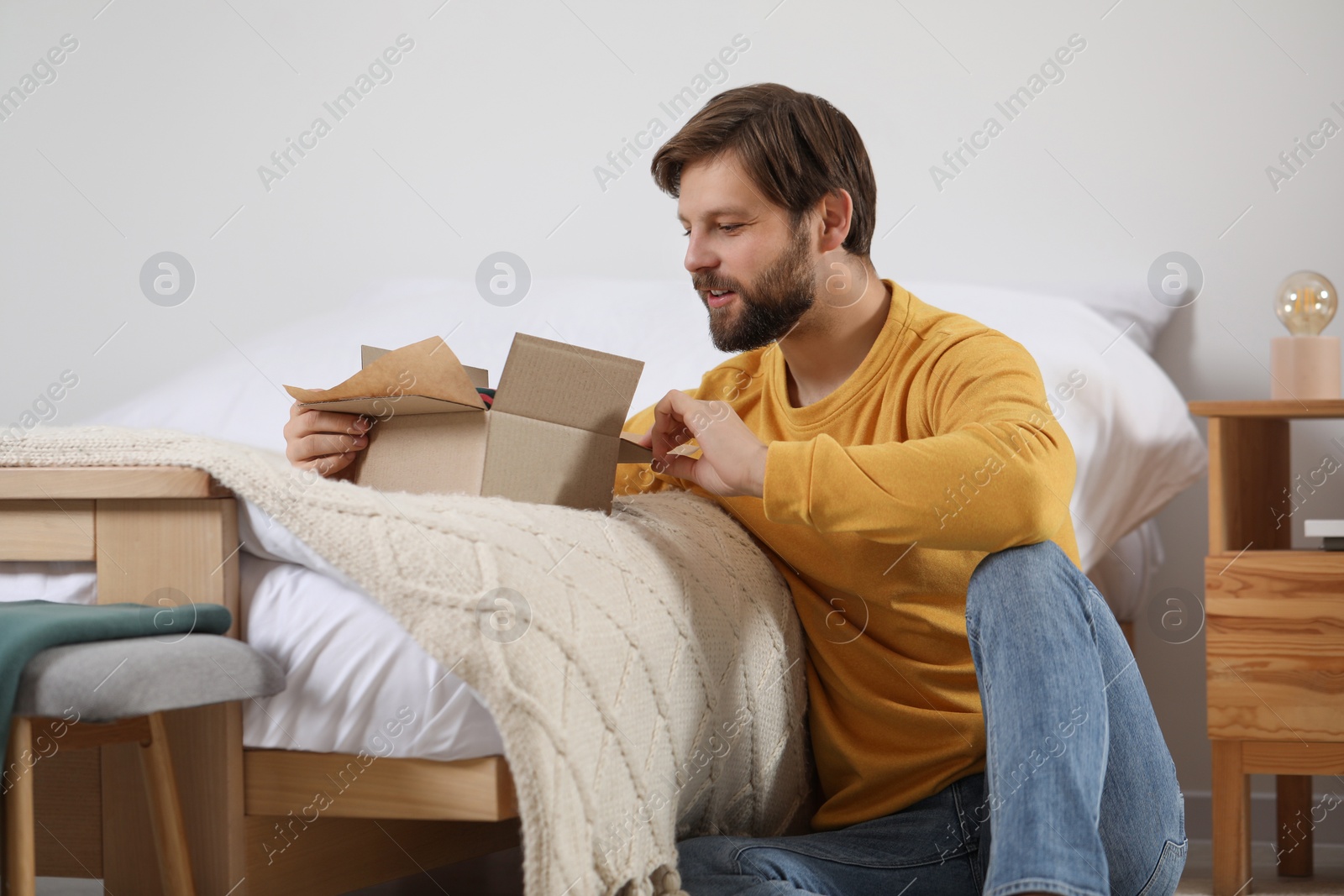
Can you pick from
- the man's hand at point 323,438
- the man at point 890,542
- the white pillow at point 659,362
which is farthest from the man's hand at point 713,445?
the white pillow at point 659,362

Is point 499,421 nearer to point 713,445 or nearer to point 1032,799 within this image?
point 713,445

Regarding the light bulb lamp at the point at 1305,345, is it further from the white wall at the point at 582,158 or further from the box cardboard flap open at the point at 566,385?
the box cardboard flap open at the point at 566,385

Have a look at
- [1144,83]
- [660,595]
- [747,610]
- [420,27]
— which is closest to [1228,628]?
[747,610]

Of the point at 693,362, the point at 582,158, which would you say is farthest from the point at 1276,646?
the point at 582,158

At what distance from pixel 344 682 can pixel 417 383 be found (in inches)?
8.5

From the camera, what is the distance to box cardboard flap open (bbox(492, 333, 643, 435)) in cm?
89

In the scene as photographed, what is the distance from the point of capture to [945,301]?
5.44ft

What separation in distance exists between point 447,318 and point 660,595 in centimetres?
102

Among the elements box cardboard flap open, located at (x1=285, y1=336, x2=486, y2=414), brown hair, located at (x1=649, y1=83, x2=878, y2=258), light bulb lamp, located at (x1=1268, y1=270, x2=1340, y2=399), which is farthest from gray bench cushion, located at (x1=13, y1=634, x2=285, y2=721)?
light bulb lamp, located at (x1=1268, y1=270, x2=1340, y2=399)

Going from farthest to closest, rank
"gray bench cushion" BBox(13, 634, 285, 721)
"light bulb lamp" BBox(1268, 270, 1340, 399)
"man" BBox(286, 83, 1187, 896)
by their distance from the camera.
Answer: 1. "light bulb lamp" BBox(1268, 270, 1340, 399)
2. "man" BBox(286, 83, 1187, 896)
3. "gray bench cushion" BBox(13, 634, 285, 721)

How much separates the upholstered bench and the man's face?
541 mm

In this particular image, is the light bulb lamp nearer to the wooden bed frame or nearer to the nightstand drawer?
the nightstand drawer

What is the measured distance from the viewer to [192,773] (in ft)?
2.67

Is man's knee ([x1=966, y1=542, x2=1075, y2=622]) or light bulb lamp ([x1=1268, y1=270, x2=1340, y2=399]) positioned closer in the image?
man's knee ([x1=966, y1=542, x2=1075, y2=622])
